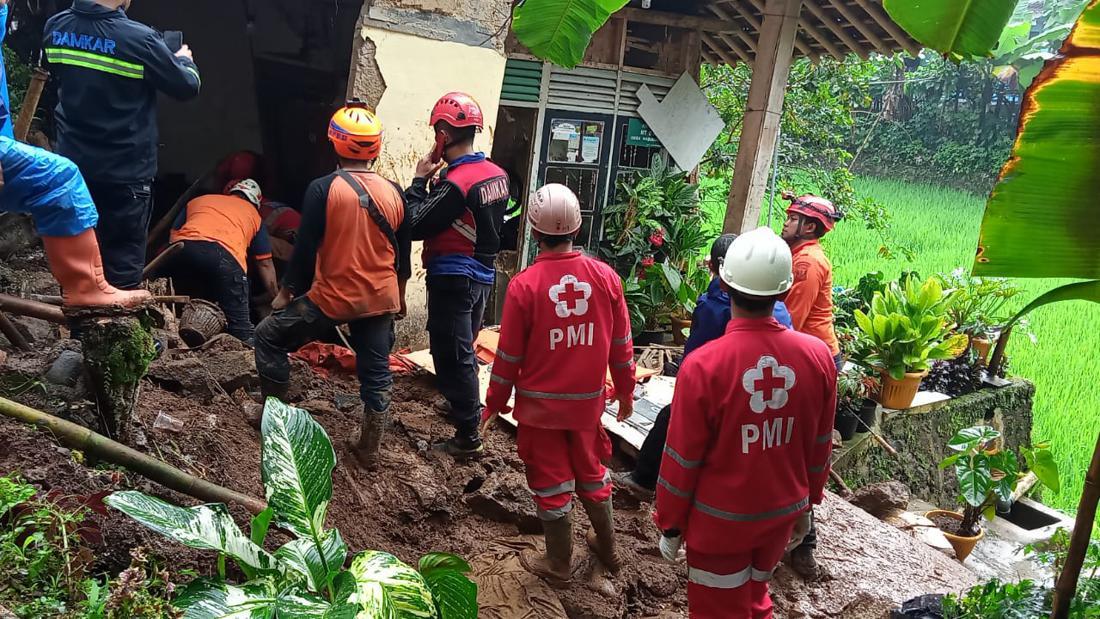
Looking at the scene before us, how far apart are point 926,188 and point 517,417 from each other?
19263 mm

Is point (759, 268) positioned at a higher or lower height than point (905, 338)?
higher

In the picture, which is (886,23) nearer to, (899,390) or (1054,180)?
(899,390)

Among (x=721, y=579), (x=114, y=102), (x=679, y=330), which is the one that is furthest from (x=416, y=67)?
(x=721, y=579)

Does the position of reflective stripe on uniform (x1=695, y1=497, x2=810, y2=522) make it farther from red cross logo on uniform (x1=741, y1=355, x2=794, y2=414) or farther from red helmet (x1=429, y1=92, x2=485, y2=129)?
red helmet (x1=429, y1=92, x2=485, y2=129)

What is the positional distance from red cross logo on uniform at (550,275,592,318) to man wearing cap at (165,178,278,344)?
307 cm

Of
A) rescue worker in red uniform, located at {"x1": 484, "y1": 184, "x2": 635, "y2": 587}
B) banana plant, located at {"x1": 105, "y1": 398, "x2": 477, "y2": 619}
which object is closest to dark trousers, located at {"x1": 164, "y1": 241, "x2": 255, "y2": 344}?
rescue worker in red uniform, located at {"x1": 484, "y1": 184, "x2": 635, "y2": 587}

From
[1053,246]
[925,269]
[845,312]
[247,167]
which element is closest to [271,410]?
[1053,246]

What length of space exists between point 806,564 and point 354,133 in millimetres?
3284

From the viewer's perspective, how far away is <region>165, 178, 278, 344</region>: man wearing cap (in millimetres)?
5395

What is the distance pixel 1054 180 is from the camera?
175 centimetres

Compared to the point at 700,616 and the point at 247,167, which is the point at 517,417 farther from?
the point at 247,167

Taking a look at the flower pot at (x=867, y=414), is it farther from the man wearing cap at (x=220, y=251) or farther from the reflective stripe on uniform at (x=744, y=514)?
the man wearing cap at (x=220, y=251)

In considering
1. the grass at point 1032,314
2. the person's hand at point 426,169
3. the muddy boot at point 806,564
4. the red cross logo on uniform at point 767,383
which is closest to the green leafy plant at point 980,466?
the muddy boot at point 806,564

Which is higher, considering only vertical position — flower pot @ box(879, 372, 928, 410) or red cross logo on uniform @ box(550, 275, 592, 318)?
red cross logo on uniform @ box(550, 275, 592, 318)
